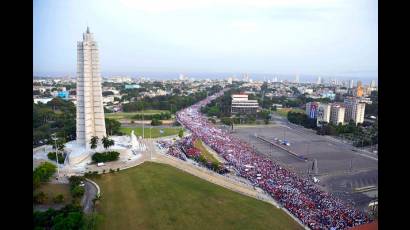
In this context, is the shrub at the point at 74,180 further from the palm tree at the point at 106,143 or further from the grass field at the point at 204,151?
the grass field at the point at 204,151

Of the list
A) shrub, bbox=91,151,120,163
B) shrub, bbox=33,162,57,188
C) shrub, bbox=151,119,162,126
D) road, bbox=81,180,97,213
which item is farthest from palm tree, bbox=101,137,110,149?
shrub, bbox=151,119,162,126

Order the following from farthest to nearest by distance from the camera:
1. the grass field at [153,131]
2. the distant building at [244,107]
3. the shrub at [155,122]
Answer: the distant building at [244,107], the shrub at [155,122], the grass field at [153,131]

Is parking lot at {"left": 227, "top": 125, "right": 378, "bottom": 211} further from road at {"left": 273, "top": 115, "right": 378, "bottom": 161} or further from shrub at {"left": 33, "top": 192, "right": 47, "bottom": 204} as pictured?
shrub at {"left": 33, "top": 192, "right": 47, "bottom": 204}

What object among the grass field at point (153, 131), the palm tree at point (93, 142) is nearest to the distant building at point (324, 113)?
the grass field at point (153, 131)
